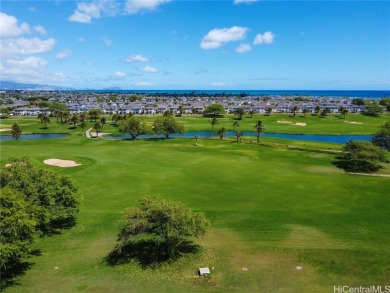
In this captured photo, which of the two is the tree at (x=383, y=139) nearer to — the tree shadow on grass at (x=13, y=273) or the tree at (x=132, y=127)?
the tree at (x=132, y=127)

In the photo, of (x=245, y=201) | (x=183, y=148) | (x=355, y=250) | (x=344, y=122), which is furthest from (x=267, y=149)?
(x=344, y=122)

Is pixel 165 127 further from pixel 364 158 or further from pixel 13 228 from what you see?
pixel 13 228

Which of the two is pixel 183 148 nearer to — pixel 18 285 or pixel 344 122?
pixel 18 285

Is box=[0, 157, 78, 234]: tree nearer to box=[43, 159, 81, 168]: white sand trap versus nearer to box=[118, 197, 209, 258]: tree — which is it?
box=[118, 197, 209, 258]: tree

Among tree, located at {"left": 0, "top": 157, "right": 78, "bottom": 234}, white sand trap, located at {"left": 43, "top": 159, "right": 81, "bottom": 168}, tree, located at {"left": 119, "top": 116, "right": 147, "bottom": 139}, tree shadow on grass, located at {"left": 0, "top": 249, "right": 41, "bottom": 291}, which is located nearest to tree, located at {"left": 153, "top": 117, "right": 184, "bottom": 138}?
tree, located at {"left": 119, "top": 116, "right": 147, "bottom": 139}

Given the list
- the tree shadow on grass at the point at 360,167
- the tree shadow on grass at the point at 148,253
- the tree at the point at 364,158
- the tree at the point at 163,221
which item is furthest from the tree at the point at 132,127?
the tree at the point at 163,221

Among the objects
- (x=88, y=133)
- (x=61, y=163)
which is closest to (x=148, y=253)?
(x=61, y=163)
